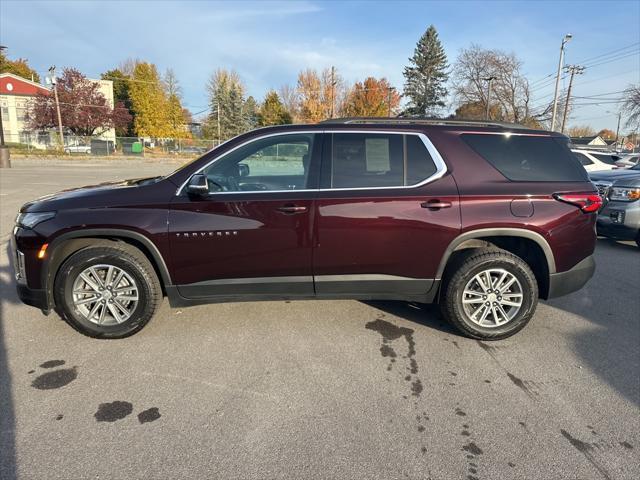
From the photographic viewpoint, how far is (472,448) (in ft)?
7.58

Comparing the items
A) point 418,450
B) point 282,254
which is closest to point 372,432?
point 418,450

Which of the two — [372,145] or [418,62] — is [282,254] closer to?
[372,145]

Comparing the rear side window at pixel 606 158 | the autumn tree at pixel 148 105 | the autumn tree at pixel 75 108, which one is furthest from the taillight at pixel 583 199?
the autumn tree at pixel 148 105

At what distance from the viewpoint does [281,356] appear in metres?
3.26

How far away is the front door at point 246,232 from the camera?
329 centimetres

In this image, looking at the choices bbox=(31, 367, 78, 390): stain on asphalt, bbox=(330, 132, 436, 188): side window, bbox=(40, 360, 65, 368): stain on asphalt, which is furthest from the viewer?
bbox=(330, 132, 436, 188): side window

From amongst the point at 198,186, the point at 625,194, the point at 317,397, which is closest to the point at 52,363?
the point at 198,186

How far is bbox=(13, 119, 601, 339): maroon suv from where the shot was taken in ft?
10.8

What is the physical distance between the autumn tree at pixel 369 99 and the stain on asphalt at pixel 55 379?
56.9m

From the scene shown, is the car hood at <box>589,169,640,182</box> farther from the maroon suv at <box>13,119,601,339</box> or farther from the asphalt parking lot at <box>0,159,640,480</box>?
the maroon suv at <box>13,119,601,339</box>

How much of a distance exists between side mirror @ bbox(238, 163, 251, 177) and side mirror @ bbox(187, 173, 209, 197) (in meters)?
0.46

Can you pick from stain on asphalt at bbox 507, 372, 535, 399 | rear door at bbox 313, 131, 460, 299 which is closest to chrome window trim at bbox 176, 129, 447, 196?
rear door at bbox 313, 131, 460, 299

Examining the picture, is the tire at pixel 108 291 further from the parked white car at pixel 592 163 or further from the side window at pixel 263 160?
the parked white car at pixel 592 163

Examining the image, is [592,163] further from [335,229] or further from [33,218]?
[33,218]
